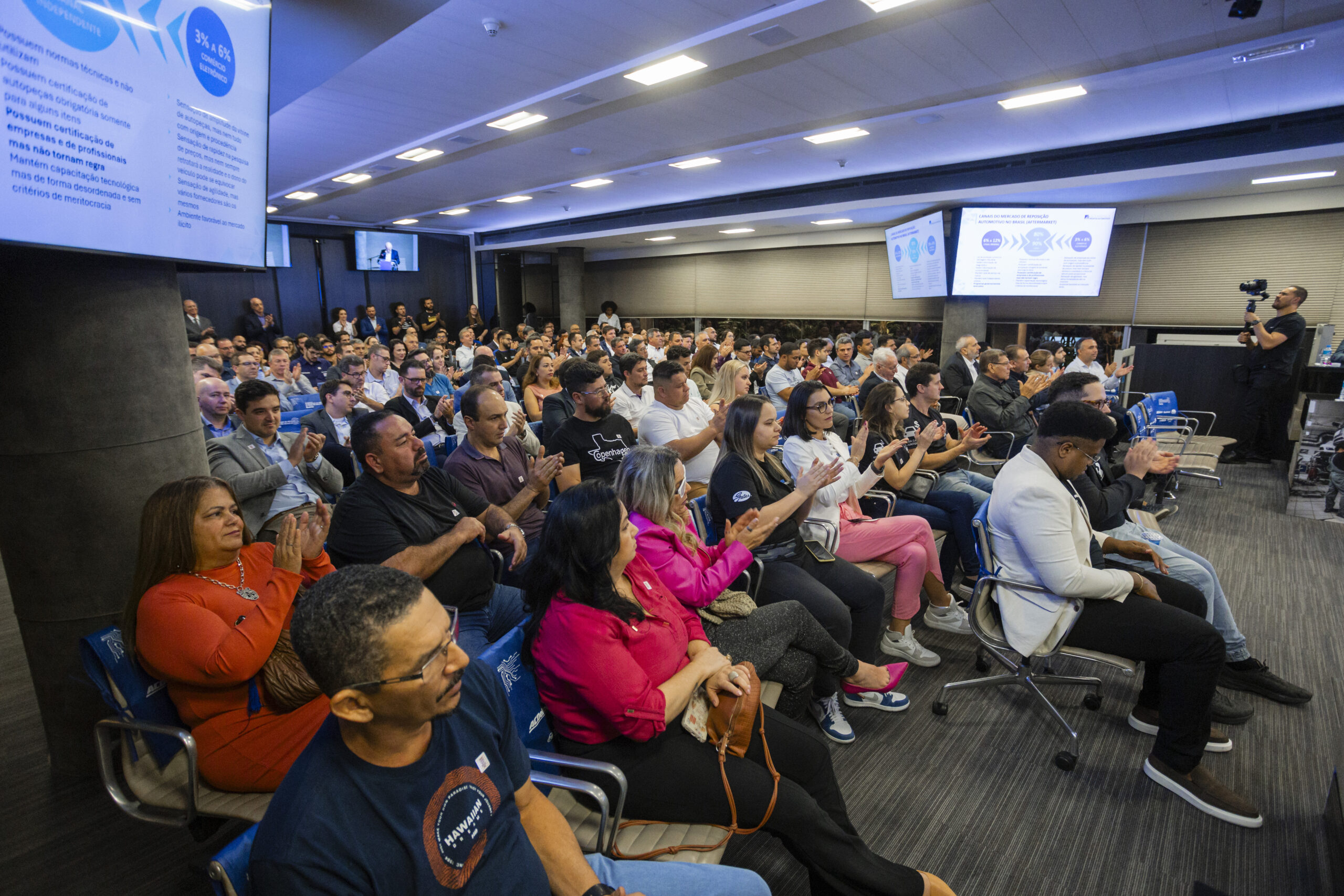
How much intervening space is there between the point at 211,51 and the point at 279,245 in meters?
13.7

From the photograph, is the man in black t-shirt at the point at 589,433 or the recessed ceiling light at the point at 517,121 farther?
the recessed ceiling light at the point at 517,121

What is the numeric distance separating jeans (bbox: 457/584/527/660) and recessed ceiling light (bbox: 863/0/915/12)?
12.7ft

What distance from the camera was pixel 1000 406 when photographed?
504 centimetres

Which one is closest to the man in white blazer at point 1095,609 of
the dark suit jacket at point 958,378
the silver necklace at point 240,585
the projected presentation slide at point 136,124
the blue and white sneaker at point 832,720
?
the blue and white sneaker at point 832,720

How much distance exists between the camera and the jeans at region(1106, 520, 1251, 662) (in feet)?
9.06

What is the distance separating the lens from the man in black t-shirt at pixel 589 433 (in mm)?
3502

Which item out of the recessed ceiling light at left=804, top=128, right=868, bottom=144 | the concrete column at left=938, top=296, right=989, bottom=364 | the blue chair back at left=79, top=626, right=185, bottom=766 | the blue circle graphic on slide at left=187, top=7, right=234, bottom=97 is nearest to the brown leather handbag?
the blue chair back at left=79, top=626, right=185, bottom=766

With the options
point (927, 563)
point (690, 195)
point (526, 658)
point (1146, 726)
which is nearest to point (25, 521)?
point (526, 658)

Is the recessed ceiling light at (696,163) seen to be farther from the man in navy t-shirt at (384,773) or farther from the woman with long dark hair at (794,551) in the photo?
the man in navy t-shirt at (384,773)

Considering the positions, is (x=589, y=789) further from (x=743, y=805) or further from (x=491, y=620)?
(x=491, y=620)

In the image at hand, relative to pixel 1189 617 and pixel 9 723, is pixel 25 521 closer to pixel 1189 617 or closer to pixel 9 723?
pixel 9 723

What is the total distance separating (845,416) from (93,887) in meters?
4.94

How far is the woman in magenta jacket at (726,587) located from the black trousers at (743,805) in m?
0.45

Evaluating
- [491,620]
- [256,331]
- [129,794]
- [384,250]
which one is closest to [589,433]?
[491,620]
